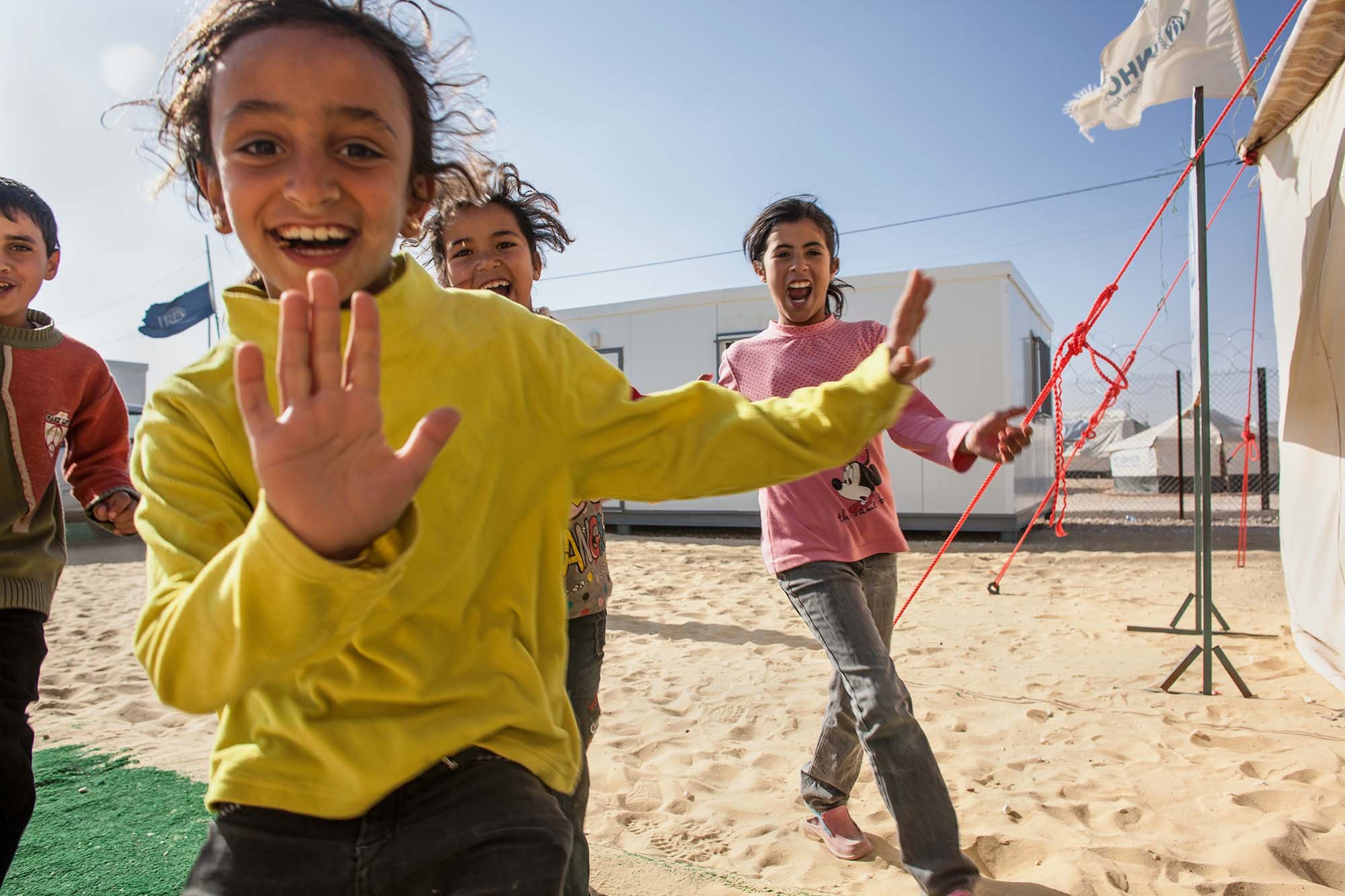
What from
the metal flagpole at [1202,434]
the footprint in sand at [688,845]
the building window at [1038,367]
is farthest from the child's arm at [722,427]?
the building window at [1038,367]

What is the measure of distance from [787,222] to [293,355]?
2530 millimetres

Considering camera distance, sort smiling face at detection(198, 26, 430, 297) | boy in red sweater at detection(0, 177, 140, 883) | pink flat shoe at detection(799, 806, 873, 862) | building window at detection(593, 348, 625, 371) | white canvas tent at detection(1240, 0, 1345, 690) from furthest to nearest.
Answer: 1. building window at detection(593, 348, 625, 371)
2. white canvas tent at detection(1240, 0, 1345, 690)
3. pink flat shoe at detection(799, 806, 873, 862)
4. boy in red sweater at detection(0, 177, 140, 883)
5. smiling face at detection(198, 26, 430, 297)

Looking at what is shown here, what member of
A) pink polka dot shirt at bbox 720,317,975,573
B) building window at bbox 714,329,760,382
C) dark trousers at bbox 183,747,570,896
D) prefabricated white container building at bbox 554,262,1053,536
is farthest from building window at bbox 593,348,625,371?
dark trousers at bbox 183,747,570,896

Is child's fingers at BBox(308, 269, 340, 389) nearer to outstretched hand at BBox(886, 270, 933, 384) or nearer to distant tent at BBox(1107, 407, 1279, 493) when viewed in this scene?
outstretched hand at BBox(886, 270, 933, 384)

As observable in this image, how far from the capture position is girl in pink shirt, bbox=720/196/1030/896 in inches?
91.6

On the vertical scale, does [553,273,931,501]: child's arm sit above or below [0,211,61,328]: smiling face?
→ below

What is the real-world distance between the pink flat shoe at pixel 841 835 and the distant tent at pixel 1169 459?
17225mm

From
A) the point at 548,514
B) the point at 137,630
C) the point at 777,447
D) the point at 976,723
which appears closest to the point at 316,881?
the point at 137,630

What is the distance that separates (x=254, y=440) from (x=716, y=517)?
39.1 ft

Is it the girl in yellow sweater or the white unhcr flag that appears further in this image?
the white unhcr flag

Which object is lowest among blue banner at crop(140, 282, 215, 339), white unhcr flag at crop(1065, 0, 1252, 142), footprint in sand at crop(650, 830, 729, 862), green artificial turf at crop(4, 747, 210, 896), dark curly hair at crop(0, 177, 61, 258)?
footprint in sand at crop(650, 830, 729, 862)

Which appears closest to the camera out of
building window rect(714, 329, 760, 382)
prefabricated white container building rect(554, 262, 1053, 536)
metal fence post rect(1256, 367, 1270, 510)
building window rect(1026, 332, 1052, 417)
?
prefabricated white container building rect(554, 262, 1053, 536)

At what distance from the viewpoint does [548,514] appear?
1.38 meters

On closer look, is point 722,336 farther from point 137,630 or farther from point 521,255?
point 137,630
